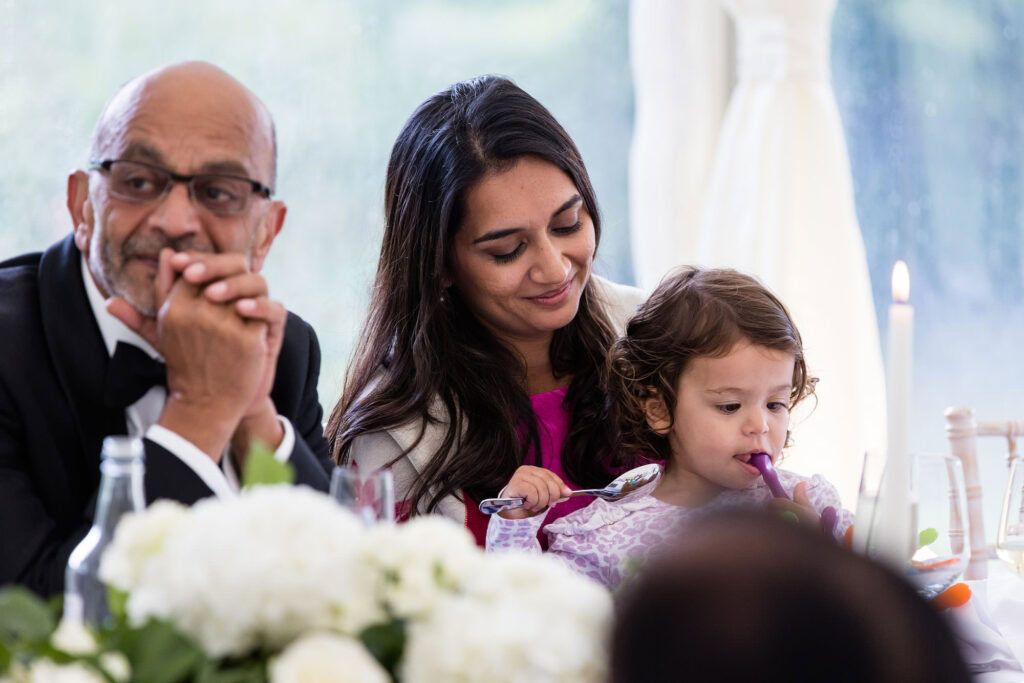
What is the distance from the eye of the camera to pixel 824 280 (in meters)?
3.55

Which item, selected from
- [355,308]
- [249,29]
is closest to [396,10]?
[249,29]

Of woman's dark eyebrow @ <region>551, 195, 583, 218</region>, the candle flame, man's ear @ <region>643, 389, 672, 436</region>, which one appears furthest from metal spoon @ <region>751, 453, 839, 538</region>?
the candle flame

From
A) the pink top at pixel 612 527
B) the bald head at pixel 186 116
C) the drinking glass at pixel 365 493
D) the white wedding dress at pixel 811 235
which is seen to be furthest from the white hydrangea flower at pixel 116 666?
the white wedding dress at pixel 811 235

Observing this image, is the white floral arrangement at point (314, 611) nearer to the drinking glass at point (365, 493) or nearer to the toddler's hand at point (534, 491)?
the drinking glass at point (365, 493)

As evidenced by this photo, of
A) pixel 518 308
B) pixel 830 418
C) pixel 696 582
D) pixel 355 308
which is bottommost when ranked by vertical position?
pixel 830 418

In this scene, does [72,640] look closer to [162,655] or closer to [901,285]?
[162,655]

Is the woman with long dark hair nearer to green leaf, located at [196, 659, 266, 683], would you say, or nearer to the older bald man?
the older bald man

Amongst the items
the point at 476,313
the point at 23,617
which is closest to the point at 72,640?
the point at 23,617

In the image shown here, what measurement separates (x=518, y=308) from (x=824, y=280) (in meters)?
1.78

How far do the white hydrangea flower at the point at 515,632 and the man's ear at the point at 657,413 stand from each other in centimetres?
132

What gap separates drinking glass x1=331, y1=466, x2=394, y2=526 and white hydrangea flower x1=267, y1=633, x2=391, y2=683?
0.80ft

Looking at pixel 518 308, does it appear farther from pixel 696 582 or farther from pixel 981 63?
pixel 981 63

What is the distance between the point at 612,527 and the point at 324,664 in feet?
4.23

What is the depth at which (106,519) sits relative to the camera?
853 mm
